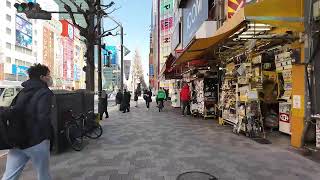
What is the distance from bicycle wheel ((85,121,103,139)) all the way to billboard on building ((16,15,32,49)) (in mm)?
75548

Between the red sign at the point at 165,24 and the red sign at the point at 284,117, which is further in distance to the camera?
the red sign at the point at 165,24

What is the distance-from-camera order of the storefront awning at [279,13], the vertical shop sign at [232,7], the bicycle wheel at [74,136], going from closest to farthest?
the storefront awning at [279,13], the bicycle wheel at [74,136], the vertical shop sign at [232,7]

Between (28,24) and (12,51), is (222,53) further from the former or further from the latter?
(28,24)

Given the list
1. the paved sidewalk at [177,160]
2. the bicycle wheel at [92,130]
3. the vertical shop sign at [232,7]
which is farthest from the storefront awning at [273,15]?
the vertical shop sign at [232,7]

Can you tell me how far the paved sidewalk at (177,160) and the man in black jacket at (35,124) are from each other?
2.06 m

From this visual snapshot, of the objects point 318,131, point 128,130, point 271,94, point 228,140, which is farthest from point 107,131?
point 318,131

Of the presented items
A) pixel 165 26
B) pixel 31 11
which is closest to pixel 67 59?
pixel 165 26

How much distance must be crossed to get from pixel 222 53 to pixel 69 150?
6883mm

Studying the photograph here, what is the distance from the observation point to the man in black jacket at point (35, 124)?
163 inches

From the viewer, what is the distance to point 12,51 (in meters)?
77.5

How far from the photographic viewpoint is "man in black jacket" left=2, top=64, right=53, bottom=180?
415cm

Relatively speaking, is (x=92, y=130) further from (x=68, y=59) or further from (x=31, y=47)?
(x=68, y=59)

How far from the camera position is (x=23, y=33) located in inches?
3280

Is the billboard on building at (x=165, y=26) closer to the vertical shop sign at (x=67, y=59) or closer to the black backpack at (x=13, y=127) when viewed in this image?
the vertical shop sign at (x=67, y=59)
